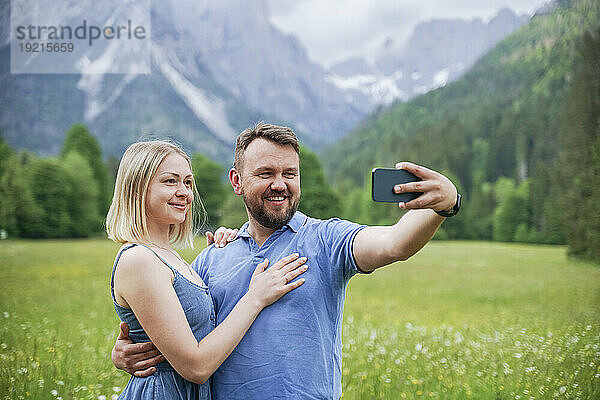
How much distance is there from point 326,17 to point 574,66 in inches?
79.1

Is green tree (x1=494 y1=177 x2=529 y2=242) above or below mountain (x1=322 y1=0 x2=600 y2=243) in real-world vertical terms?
below

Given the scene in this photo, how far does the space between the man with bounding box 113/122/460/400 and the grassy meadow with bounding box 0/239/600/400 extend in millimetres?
1705

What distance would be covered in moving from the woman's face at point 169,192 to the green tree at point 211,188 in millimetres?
3977

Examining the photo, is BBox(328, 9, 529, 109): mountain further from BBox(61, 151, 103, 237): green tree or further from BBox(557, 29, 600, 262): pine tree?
BBox(61, 151, 103, 237): green tree

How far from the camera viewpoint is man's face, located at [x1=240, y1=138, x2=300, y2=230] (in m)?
1.22

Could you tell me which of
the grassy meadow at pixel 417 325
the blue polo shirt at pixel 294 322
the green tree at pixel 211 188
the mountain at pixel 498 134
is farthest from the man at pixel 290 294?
the green tree at pixel 211 188

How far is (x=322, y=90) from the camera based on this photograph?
6.38 meters

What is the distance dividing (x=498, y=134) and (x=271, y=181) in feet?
15.2

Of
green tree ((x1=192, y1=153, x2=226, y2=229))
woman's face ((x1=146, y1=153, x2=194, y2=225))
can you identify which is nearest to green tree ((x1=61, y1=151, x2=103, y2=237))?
green tree ((x1=192, y1=153, x2=226, y2=229))

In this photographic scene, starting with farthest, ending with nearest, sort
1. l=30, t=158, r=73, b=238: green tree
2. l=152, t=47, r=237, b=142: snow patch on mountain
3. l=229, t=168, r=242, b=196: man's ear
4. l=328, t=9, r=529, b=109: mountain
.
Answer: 1. l=152, t=47, r=237, b=142: snow patch on mountain
2. l=328, t=9, r=529, b=109: mountain
3. l=30, t=158, r=73, b=238: green tree
4. l=229, t=168, r=242, b=196: man's ear

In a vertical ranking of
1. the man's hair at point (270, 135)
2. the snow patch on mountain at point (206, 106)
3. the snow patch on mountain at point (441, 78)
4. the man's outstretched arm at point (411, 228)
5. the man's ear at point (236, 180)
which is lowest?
the man's outstretched arm at point (411, 228)

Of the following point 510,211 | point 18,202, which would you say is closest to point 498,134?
point 510,211

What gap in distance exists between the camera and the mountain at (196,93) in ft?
15.8

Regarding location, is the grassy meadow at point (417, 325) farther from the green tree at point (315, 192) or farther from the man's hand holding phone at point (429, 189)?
the man's hand holding phone at point (429, 189)
